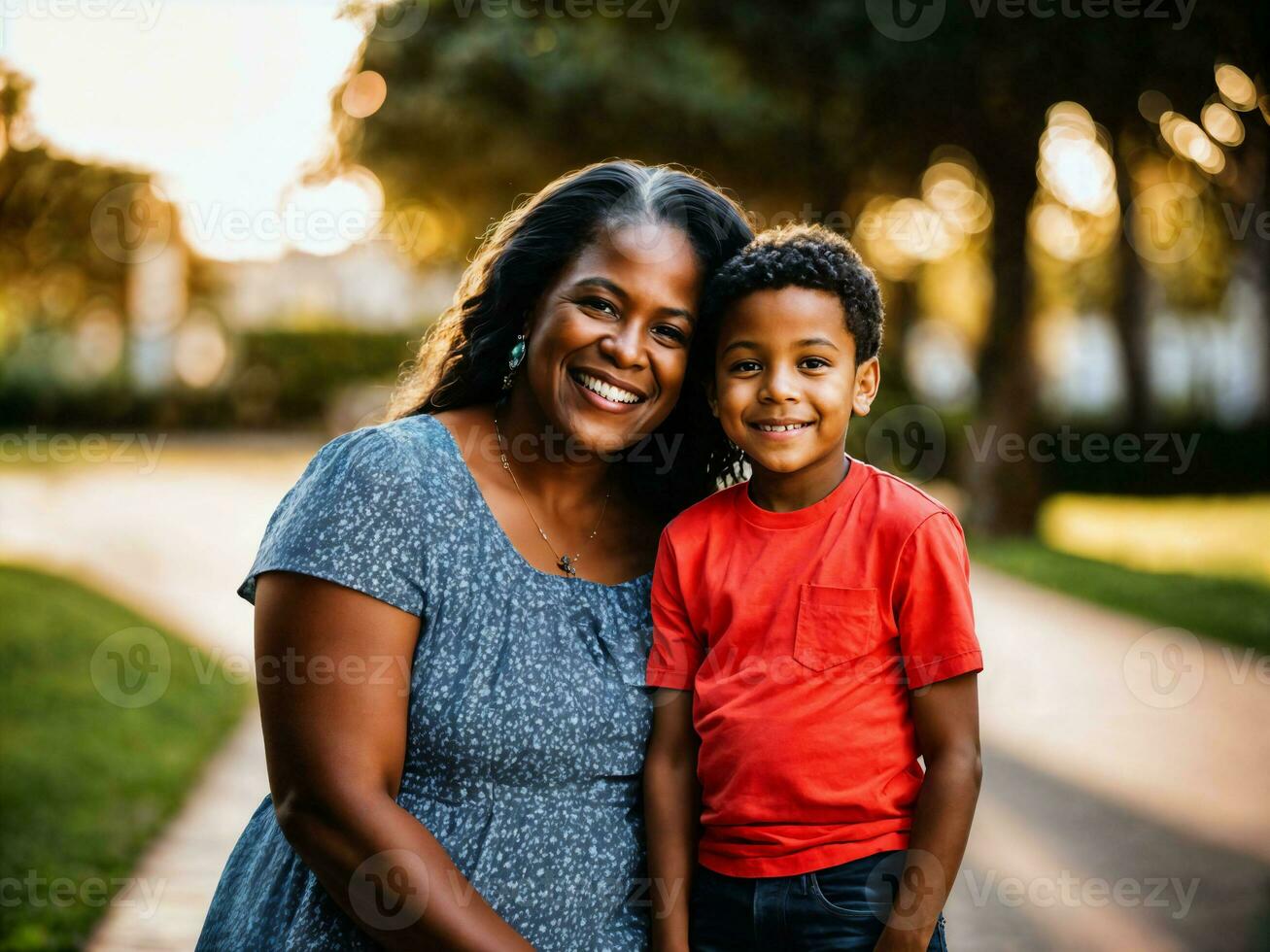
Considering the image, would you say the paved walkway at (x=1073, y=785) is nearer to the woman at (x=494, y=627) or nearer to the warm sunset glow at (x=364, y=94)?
the woman at (x=494, y=627)

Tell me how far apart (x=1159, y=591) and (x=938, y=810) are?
8.13m

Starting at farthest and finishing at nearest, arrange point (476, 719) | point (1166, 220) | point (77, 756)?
point (1166, 220)
point (77, 756)
point (476, 719)

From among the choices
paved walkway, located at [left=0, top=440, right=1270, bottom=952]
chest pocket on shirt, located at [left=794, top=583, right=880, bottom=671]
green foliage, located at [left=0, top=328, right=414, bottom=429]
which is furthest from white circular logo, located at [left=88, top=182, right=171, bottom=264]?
green foliage, located at [left=0, top=328, right=414, bottom=429]

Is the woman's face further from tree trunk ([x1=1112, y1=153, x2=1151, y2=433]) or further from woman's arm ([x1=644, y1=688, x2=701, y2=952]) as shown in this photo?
tree trunk ([x1=1112, y1=153, x2=1151, y2=433])

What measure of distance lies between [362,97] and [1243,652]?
8710 mm

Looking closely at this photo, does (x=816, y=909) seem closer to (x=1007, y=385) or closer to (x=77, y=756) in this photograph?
(x=77, y=756)

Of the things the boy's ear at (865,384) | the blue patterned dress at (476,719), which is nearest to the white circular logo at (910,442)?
the boy's ear at (865,384)

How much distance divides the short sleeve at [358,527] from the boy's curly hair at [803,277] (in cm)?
67

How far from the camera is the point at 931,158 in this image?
12086 millimetres

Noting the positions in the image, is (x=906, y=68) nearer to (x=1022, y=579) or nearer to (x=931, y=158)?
(x=931, y=158)

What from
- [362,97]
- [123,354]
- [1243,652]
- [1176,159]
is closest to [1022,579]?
[1243,652]

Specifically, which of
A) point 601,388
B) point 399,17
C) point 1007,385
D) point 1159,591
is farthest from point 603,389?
point 1007,385

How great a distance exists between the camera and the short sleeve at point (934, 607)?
195 centimetres

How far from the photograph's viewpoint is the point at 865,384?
2367 mm
